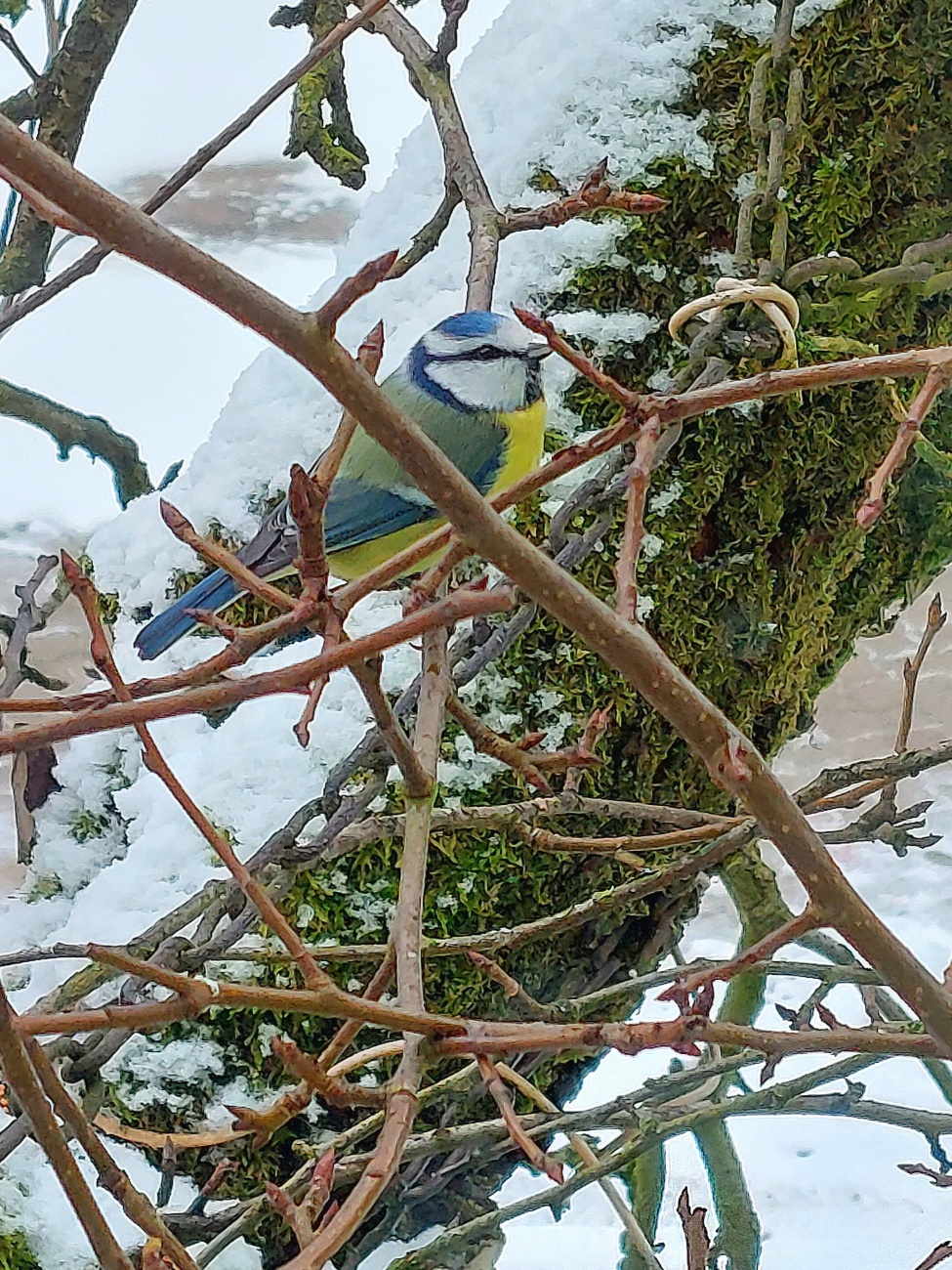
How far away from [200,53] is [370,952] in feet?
6.63

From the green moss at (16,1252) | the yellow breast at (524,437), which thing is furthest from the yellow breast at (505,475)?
the green moss at (16,1252)

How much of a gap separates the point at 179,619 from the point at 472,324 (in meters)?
0.31

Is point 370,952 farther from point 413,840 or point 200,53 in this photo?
point 200,53

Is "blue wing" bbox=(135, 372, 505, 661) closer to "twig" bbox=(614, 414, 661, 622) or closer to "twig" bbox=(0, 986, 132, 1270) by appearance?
"twig" bbox=(614, 414, 661, 622)

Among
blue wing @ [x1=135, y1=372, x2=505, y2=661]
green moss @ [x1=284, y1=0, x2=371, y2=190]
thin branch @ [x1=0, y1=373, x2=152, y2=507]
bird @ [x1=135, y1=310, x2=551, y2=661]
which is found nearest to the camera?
bird @ [x1=135, y1=310, x2=551, y2=661]

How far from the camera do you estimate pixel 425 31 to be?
83.0 inches

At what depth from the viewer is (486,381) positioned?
101cm

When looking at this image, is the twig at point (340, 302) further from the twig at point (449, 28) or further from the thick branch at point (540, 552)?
the twig at point (449, 28)

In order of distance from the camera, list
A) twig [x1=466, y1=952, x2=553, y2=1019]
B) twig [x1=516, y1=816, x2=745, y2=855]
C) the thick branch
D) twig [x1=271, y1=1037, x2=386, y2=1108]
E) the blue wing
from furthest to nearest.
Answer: the blue wing
twig [x1=516, y1=816, x2=745, y2=855]
twig [x1=466, y1=952, x2=553, y2=1019]
twig [x1=271, y1=1037, x2=386, y2=1108]
the thick branch

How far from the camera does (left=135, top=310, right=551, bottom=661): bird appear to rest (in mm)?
924

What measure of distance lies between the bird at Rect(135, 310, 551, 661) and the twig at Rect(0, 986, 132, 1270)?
0.61 m

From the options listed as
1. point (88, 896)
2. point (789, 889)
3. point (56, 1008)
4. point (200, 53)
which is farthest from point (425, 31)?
point (56, 1008)

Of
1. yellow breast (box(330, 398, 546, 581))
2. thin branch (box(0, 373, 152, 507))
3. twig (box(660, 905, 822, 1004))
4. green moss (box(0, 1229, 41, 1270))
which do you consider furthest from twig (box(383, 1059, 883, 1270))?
thin branch (box(0, 373, 152, 507))

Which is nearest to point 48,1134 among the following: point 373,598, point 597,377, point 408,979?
point 408,979
